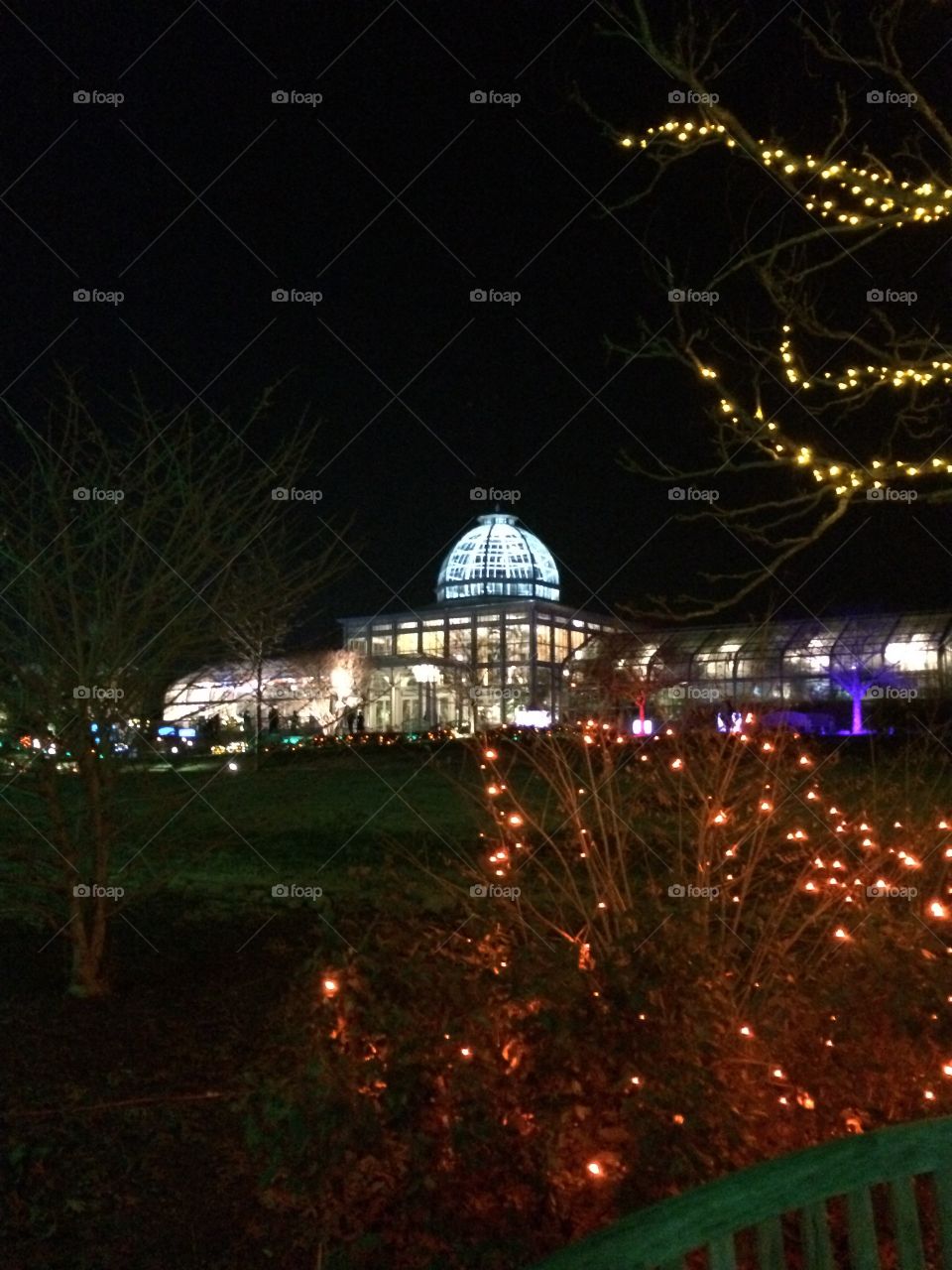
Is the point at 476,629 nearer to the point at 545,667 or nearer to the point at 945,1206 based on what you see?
the point at 545,667

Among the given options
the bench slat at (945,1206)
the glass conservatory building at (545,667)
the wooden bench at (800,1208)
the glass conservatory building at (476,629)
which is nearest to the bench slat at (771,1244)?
the wooden bench at (800,1208)

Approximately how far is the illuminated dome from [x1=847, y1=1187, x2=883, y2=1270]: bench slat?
66.8m

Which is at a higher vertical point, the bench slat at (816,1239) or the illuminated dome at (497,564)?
the illuminated dome at (497,564)

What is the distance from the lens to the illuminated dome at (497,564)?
2753 inches

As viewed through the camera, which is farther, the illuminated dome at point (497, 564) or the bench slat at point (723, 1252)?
the illuminated dome at point (497, 564)

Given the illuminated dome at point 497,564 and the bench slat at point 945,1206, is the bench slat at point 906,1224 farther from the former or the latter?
the illuminated dome at point 497,564

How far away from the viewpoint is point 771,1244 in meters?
2.39

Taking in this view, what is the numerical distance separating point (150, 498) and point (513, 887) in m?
3.38

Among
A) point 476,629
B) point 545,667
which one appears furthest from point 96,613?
point 476,629

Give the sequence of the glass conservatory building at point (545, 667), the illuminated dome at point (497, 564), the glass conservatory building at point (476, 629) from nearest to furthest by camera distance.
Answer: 1. the glass conservatory building at point (545, 667)
2. the glass conservatory building at point (476, 629)
3. the illuminated dome at point (497, 564)

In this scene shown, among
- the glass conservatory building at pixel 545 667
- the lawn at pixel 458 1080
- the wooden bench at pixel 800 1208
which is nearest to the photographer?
the wooden bench at pixel 800 1208

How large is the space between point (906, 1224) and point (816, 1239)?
0.18 meters

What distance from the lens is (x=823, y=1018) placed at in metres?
4.55

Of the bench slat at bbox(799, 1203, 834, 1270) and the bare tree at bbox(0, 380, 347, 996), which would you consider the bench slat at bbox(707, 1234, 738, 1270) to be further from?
the bare tree at bbox(0, 380, 347, 996)
